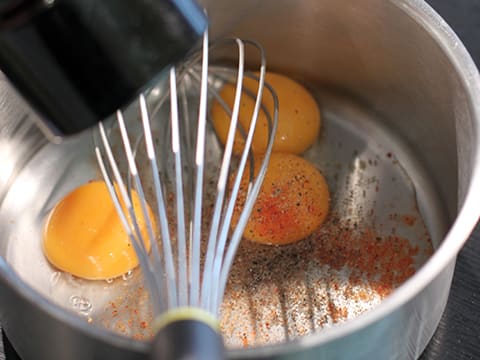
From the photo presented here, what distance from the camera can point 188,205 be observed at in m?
0.90

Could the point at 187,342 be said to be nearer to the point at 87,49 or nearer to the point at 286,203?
the point at 87,49

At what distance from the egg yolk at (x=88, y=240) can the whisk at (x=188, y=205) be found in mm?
25

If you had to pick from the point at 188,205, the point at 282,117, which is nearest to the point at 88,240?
the point at 188,205

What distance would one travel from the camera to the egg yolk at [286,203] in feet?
2.78

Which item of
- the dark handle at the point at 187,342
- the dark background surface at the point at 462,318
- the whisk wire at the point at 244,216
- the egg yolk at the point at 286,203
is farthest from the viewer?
the egg yolk at the point at 286,203

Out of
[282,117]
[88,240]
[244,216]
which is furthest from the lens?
[282,117]

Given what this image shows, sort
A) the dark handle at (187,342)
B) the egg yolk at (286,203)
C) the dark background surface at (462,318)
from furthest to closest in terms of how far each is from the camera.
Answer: the egg yolk at (286,203)
the dark background surface at (462,318)
the dark handle at (187,342)

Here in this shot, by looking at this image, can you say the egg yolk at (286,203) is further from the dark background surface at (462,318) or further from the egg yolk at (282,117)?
the dark background surface at (462,318)

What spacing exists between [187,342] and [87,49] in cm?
20

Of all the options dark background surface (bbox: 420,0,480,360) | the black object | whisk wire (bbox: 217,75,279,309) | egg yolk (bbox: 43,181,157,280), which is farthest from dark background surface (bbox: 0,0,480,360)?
the black object

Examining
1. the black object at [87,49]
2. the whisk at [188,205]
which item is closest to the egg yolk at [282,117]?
the whisk at [188,205]

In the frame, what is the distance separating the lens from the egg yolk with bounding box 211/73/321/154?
3.06ft

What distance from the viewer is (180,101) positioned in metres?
0.99

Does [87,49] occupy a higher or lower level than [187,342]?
higher
